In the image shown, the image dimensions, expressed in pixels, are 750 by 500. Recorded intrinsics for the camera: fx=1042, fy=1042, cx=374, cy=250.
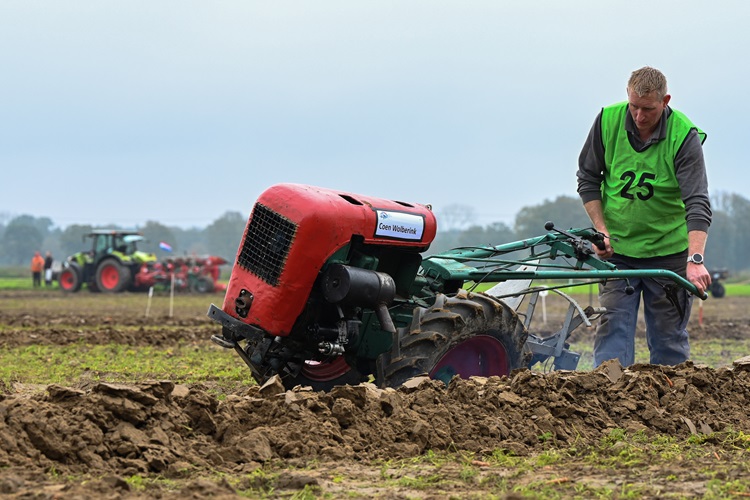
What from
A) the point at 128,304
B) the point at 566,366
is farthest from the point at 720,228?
the point at 566,366

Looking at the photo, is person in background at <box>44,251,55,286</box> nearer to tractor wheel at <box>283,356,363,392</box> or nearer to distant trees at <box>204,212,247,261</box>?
tractor wheel at <box>283,356,363,392</box>

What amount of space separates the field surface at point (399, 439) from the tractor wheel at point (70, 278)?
89.4 feet

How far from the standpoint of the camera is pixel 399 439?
4.88 meters

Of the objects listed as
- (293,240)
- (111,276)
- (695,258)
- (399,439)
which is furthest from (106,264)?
(399,439)

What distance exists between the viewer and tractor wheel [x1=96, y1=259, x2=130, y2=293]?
1192 inches

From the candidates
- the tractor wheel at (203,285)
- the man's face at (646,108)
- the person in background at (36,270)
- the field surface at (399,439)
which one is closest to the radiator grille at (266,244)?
the field surface at (399,439)

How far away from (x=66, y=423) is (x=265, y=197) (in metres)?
1.91

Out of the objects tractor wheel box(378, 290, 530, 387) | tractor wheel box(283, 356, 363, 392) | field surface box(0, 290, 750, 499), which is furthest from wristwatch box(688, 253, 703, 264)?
tractor wheel box(283, 356, 363, 392)

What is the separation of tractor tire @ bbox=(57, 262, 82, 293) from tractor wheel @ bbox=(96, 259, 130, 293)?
2.33ft

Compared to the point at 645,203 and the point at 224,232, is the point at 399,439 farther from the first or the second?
the point at 224,232

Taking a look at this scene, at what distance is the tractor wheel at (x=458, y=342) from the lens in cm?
616

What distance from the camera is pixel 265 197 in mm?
5887

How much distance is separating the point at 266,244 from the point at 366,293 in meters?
0.64

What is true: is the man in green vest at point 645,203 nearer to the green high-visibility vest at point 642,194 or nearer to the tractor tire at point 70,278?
the green high-visibility vest at point 642,194
